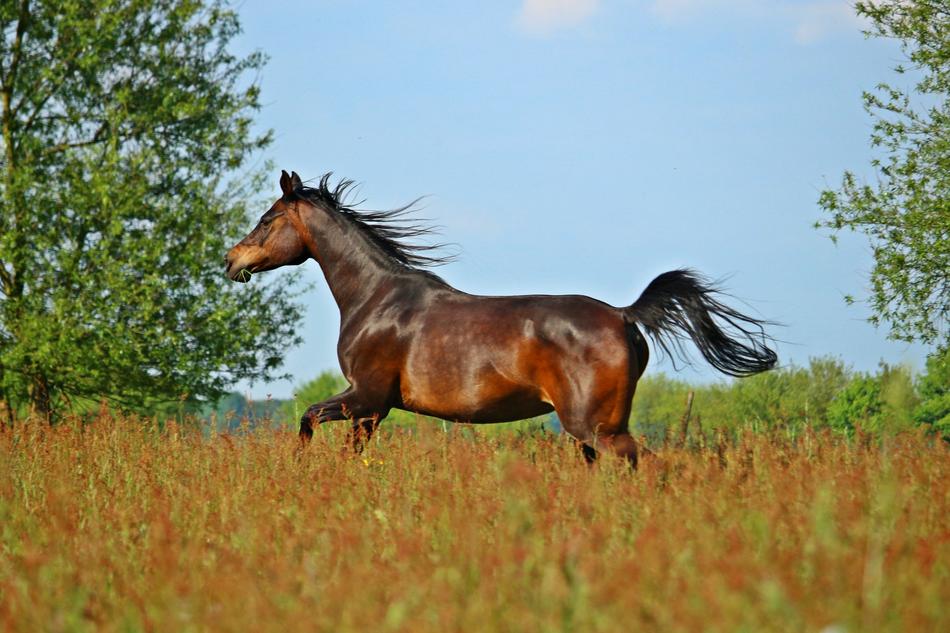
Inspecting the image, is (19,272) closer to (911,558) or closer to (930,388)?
(911,558)

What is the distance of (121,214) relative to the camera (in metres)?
18.9

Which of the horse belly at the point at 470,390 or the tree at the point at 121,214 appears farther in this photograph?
the tree at the point at 121,214

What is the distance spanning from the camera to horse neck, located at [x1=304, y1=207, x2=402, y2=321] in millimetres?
10000

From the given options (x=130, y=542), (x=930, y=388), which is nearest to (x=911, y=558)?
(x=130, y=542)

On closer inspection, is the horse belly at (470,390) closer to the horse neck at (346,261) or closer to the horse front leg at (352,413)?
the horse front leg at (352,413)

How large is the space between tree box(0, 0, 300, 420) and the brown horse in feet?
30.2

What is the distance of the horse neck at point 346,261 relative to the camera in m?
10.0

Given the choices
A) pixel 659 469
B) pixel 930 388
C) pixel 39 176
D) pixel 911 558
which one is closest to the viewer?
pixel 911 558

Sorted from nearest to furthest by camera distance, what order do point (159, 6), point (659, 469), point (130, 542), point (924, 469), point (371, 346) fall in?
point (130, 542), point (924, 469), point (659, 469), point (371, 346), point (159, 6)

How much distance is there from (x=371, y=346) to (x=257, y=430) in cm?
135

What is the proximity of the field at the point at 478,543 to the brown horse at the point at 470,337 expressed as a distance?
0.43 meters

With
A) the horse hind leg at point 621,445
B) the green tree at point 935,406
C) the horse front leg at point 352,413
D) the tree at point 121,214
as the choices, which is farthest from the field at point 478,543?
the green tree at point 935,406

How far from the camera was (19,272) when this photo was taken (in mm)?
19453

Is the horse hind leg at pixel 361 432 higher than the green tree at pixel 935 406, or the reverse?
the green tree at pixel 935 406
